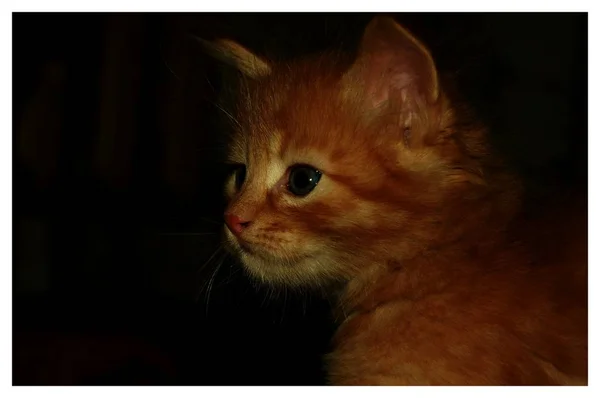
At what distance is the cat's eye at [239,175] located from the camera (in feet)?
4.32

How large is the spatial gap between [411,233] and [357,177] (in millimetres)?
144

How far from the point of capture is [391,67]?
1052mm

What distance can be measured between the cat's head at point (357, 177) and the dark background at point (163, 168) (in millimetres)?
153

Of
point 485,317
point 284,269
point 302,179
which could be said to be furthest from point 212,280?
point 485,317

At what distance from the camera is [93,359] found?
4.13 ft

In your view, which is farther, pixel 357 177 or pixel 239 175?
pixel 239 175

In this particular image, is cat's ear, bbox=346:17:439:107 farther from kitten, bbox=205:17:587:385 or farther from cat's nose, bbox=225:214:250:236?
cat's nose, bbox=225:214:250:236

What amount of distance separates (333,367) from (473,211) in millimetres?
400

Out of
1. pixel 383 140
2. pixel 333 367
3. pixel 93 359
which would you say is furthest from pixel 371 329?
pixel 93 359

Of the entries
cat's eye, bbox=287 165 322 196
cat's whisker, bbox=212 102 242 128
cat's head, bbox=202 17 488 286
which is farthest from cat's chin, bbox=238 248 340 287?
cat's whisker, bbox=212 102 242 128

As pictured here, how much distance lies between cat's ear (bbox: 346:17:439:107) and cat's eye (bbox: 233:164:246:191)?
34 centimetres

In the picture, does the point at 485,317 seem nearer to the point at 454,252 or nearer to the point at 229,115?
the point at 454,252

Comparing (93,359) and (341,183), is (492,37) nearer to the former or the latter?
(341,183)

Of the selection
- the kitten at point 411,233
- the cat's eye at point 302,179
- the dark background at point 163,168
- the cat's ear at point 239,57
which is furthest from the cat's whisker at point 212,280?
the cat's ear at point 239,57
